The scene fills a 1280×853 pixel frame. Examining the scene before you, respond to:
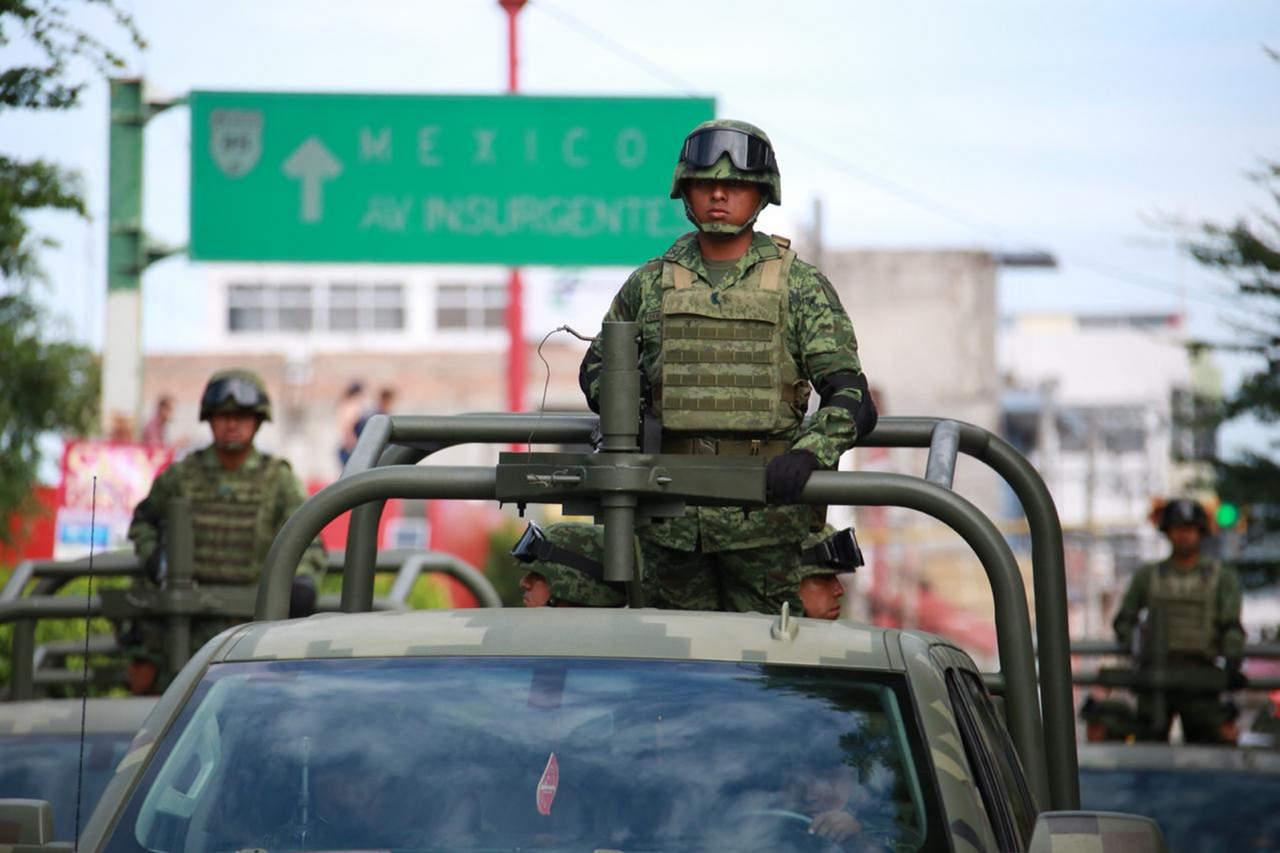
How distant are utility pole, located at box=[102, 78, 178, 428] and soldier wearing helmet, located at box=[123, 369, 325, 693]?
24.3 ft

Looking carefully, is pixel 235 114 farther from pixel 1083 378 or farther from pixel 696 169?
pixel 1083 378

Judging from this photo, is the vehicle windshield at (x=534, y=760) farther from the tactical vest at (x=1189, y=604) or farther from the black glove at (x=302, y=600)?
the tactical vest at (x=1189, y=604)

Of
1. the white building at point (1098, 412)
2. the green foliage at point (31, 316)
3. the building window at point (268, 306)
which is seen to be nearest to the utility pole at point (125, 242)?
the green foliage at point (31, 316)

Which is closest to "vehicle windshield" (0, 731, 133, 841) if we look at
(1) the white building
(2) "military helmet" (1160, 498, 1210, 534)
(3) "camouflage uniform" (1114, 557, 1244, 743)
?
(3) "camouflage uniform" (1114, 557, 1244, 743)

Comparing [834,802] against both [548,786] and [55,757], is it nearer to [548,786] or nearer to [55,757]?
[548,786]

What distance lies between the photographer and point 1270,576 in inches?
604

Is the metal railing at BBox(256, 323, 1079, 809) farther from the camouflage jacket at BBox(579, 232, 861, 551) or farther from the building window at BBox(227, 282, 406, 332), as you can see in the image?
the building window at BBox(227, 282, 406, 332)

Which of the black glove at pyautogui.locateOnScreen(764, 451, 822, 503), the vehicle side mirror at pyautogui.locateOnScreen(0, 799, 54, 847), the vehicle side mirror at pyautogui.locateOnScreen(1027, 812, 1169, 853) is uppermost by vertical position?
the black glove at pyautogui.locateOnScreen(764, 451, 822, 503)

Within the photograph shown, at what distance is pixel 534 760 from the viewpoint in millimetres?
3812

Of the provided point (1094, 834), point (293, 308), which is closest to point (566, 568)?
point (1094, 834)

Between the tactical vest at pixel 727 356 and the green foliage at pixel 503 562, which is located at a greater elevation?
the tactical vest at pixel 727 356

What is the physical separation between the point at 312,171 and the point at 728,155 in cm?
1520

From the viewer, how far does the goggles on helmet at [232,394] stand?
1048 centimetres

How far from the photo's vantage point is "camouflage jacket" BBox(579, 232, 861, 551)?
5.62 meters
